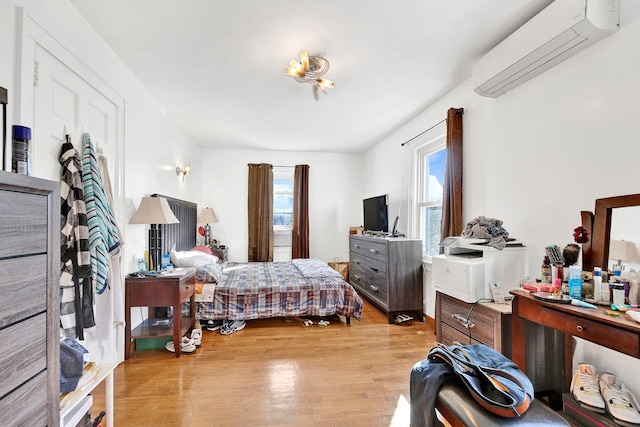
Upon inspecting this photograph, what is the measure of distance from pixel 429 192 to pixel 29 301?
12.2ft

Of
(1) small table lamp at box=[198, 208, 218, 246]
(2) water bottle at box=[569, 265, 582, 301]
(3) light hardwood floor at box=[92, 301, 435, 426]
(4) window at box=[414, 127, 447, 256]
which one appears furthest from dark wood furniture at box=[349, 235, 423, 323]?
(1) small table lamp at box=[198, 208, 218, 246]

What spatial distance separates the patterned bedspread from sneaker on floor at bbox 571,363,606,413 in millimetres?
2018

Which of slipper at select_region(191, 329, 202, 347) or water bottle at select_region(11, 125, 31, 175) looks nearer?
water bottle at select_region(11, 125, 31, 175)

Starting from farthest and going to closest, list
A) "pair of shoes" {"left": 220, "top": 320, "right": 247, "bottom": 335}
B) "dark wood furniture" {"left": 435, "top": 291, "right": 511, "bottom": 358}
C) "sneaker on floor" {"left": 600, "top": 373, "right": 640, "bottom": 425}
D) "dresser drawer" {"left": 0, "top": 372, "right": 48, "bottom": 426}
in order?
"pair of shoes" {"left": 220, "top": 320, "right": 247, "bottom": 335}, "dark wood furniture" {"left": 435, "top": 291, "right": 511, "bottom": 358}, "sneaker on floor" {"left": 600, "top": 373, "right": 640, "bottom": 425}, "dresser drawer" {"left": 0, "top": 372, "right": 48, "bottom": 426}

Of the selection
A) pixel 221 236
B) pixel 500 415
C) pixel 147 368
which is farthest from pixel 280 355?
pixel 221 236

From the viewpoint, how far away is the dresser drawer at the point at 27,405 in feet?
2.39

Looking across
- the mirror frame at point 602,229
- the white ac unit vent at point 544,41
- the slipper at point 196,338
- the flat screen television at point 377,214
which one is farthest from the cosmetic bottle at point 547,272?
the slipper at point 196,338

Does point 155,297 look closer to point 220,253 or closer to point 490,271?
point 220,253

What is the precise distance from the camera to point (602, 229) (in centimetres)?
159

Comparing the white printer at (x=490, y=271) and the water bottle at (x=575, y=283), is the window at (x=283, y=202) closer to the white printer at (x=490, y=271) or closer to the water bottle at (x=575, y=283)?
the white printer at (x=490, y=271)

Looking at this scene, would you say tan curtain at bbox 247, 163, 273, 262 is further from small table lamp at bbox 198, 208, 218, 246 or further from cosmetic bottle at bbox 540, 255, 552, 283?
cosmetic bottle at bbox 540, 255, 552, 283

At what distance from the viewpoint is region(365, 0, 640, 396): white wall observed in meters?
1.58

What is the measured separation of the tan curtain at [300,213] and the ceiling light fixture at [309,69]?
304 centimetres

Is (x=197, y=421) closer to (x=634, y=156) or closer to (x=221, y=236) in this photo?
(x=634, y=156)
